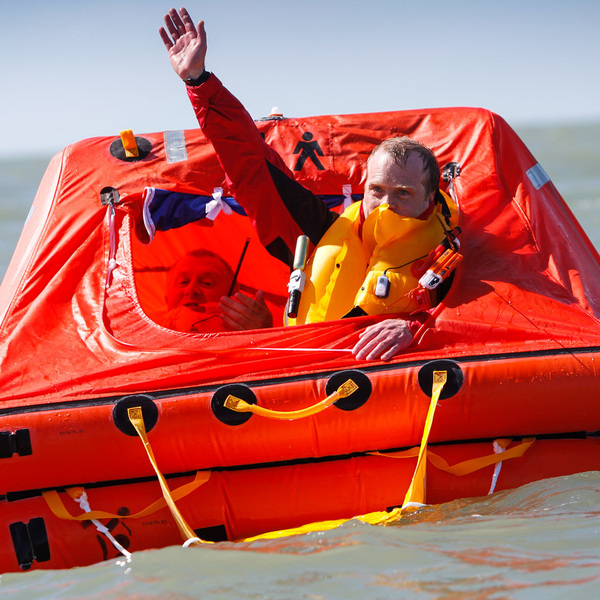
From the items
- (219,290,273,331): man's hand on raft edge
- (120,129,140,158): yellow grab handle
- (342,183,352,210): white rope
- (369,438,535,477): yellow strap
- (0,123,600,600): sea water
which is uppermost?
(120,129,140,158): yellow grab handle

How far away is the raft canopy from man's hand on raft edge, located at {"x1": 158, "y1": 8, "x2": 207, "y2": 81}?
1.55 ft

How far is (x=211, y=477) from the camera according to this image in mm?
2061

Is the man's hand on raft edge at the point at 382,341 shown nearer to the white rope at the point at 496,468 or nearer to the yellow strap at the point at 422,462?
the yellow strap at the point at 422,462

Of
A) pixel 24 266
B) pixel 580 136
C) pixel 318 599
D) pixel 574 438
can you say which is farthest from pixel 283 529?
pixel 580 136

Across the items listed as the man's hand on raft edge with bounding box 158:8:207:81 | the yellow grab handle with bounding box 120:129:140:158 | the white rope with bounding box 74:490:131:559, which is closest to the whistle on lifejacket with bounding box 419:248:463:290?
the man's hand on raft edge with bounding box 158:8:207:81

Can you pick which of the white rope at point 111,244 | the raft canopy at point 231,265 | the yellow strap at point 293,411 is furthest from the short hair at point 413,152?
the white rope at point 111,244

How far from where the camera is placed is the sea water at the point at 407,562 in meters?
1.72

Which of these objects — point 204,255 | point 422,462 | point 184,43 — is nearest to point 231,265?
point 204,255

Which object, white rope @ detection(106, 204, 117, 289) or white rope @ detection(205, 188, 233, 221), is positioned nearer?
white rope @ detection(106, 204, 117, 289)

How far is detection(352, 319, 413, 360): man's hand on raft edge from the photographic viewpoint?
83.7 inches

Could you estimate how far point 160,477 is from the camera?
2000 millimetres

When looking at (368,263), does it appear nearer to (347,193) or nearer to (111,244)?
(347,193)

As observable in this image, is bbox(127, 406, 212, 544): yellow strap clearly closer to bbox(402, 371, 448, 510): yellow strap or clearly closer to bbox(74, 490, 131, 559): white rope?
bbox(74, 490, 131, 559): white rope

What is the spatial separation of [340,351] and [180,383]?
0.39 meters
